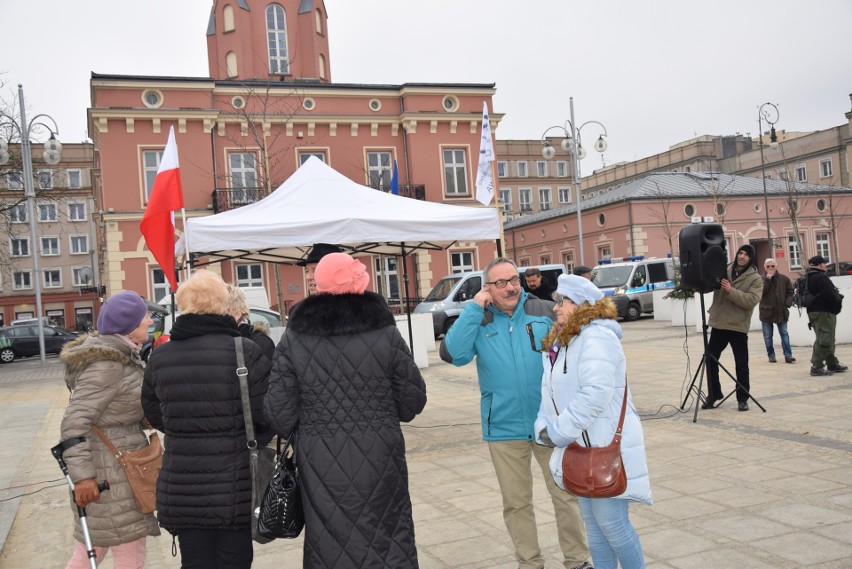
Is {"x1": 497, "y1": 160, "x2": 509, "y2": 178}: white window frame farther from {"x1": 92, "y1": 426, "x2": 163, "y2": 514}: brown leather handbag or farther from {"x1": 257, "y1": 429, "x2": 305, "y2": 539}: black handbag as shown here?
{"x1": 257, "y1": 429, "x2": 305, "y2": 539}: black handbag

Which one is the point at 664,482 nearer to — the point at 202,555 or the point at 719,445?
the point at 719,445

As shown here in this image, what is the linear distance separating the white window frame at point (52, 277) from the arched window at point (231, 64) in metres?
38.9

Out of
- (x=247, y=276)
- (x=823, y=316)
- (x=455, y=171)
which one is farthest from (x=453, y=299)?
(x=823, y=316)

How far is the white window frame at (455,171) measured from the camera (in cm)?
3325

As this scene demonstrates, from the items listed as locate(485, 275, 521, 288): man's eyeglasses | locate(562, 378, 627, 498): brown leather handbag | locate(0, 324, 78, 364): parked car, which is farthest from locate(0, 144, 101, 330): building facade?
locate(562, 378, 627, 498): brown leather handbag

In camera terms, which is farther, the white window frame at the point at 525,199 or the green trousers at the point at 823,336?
the white window frame at the point at 525,199

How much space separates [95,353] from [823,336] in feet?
33.7

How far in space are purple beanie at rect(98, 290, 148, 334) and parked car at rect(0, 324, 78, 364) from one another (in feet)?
97.8

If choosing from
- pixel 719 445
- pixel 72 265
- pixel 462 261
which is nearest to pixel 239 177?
pixel 462 261

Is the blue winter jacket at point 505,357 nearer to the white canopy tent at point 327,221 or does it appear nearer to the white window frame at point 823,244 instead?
the white canopy tent at point 327,221

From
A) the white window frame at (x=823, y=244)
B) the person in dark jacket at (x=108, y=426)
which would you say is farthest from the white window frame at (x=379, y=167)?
the person in dark jacket at (x=108, y=426)

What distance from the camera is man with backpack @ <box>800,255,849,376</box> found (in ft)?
35.6

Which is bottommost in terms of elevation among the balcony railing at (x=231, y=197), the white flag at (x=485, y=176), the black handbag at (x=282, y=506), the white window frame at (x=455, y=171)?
the black handbag at (x=282, y=506)

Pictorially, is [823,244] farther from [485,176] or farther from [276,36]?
[485,176]
